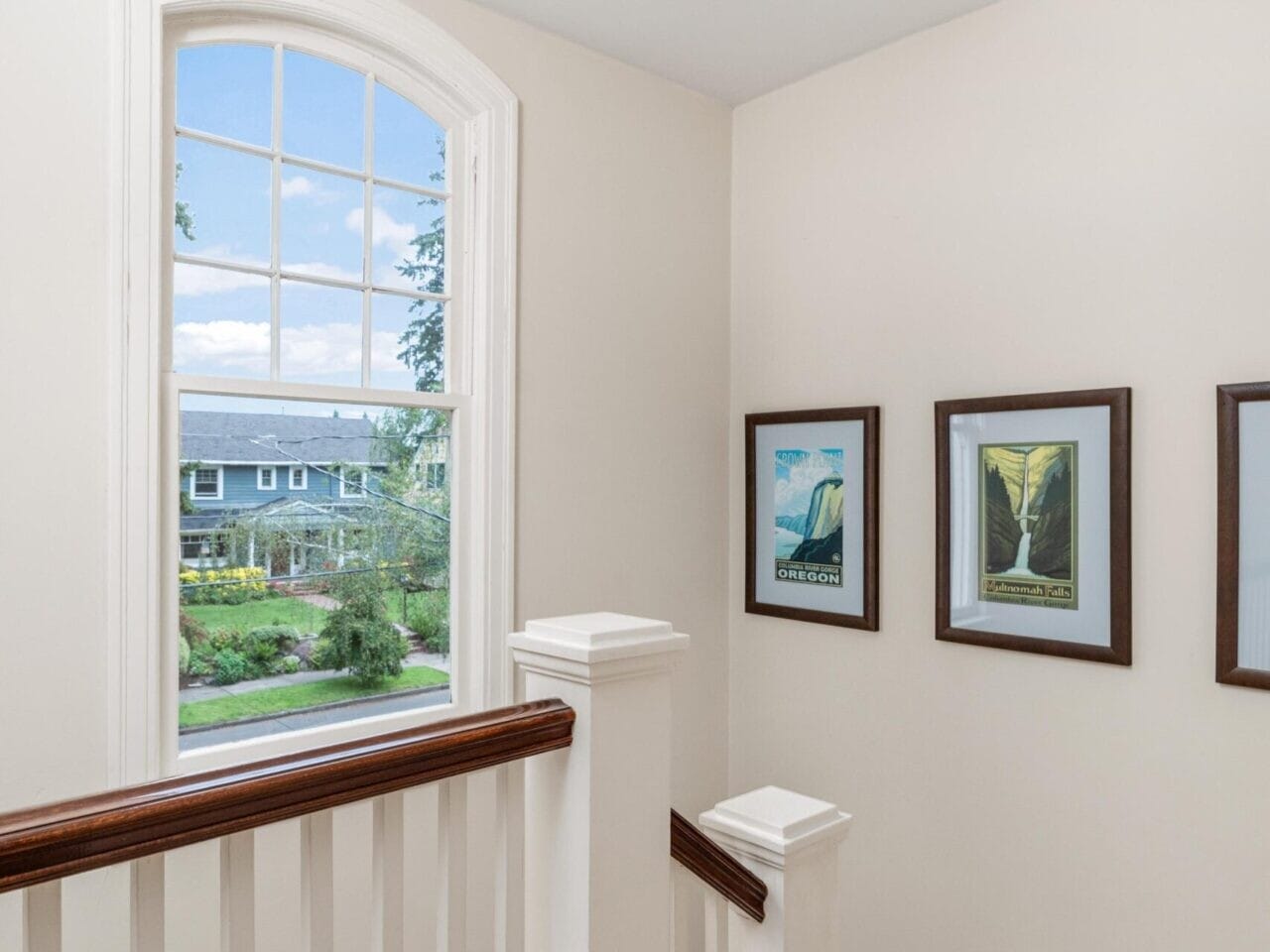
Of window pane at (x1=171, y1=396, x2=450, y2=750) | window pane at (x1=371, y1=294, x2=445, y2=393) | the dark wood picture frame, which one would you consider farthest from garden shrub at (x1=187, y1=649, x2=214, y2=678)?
the dark wood picture frame

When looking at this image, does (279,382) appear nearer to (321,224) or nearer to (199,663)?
(321,224)

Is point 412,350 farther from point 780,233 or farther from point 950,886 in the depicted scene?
point 950,886

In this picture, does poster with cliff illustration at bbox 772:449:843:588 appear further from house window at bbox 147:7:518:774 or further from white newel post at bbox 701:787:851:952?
white newel post at bbox 701:787:851:952

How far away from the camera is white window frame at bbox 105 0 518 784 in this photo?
6.56ft

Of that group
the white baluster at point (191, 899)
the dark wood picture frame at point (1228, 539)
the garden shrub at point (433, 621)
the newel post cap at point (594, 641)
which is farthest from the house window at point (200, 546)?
the dark wood picture frame at point (1228, 539)

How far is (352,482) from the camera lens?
2434 mm

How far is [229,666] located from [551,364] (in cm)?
125

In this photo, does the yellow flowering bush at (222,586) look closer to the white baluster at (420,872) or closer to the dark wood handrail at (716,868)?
the white baluster at (420,872)

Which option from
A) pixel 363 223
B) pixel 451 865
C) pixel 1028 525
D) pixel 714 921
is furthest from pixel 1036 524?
pixel 363 223

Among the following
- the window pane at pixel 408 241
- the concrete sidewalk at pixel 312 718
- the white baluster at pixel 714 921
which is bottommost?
the white baluster at pixel 714 921

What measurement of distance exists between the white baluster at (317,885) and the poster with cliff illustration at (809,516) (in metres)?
2.21

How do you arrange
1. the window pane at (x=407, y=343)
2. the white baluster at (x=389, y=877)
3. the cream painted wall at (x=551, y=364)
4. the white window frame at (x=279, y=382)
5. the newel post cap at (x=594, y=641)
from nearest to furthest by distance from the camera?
the white baluster at (x=389, y=877)
the newel post cap at (x=594, y=641)
the cream painted wall at (x=551, y=364)
the white window frame at (x=279, y=382)
the window pane at (x=407, y=343)

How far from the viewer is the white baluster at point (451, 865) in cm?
110

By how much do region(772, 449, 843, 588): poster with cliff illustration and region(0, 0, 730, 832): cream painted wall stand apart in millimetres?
274
